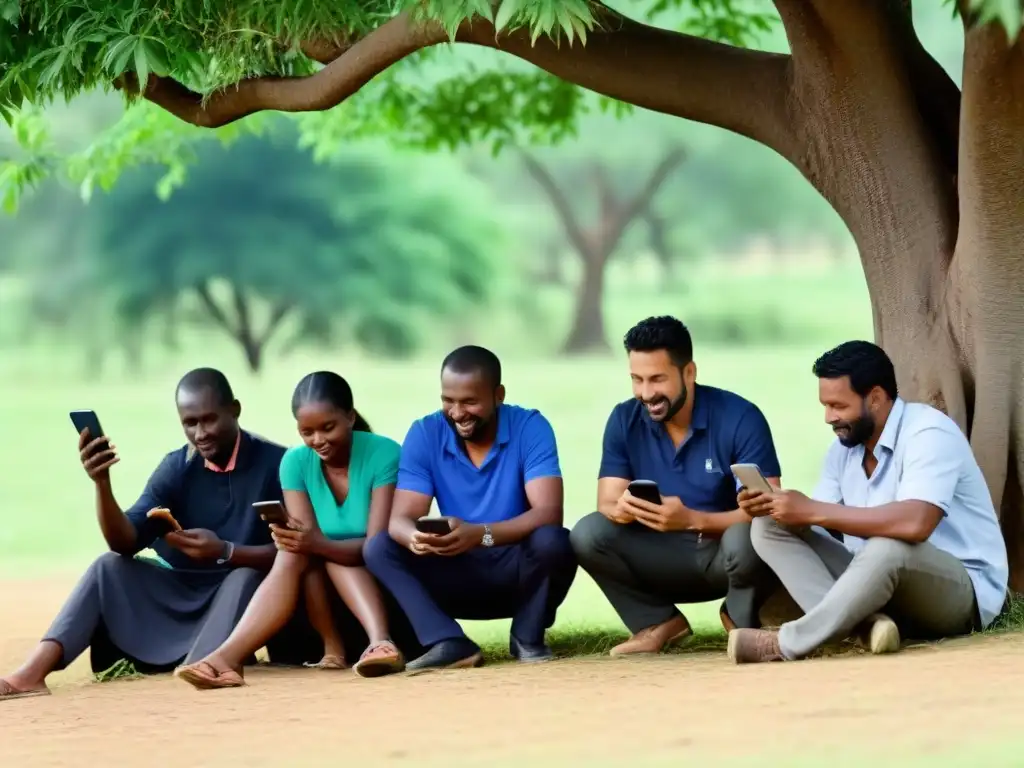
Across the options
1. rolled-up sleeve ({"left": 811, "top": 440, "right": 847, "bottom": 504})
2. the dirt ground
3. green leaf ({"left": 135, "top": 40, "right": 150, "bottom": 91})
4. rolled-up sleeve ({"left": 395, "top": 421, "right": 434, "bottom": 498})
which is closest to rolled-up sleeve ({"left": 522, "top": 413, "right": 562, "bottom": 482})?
rolled-up sleeve ({"left": 395, "top": 421, "right": 434, "bottom": 498})

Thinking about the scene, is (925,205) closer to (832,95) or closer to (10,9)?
(832,95)

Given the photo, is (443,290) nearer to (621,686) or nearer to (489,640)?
(489,640)

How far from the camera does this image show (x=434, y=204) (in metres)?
38.5

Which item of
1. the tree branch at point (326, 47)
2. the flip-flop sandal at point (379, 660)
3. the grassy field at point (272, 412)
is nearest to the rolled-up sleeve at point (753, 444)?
the flip-flop sandal at point (379, 660)

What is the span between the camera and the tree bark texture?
7.29 meters

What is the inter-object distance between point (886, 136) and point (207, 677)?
Result: 399 cm

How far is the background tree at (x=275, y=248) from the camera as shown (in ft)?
117

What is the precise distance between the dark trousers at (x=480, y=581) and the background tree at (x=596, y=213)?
31695mm

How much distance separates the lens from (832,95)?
305 inches

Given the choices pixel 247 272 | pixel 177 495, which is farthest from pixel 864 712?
pixel 247 272

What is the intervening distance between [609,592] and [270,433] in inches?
848

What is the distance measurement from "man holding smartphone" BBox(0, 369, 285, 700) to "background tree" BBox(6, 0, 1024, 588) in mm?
1547

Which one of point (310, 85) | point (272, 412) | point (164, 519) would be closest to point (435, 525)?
point (164, 519)

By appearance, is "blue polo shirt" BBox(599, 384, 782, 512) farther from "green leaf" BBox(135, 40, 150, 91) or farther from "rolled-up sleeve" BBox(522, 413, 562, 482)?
"green leaf" BBox(135, 40, 150, 91)
